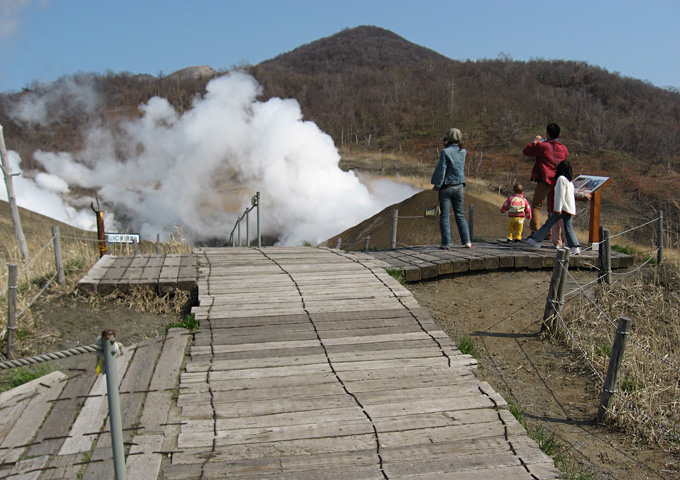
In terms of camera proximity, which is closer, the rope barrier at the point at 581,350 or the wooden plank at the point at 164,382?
the wooden plank at the point at 164,382

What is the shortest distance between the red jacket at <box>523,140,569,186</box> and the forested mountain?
1832cm

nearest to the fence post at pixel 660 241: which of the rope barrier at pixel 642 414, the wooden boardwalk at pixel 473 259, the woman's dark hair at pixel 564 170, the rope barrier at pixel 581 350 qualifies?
the wooden boardwalk at pixel 473 259

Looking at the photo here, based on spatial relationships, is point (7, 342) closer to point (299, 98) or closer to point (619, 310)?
point (619, 310)

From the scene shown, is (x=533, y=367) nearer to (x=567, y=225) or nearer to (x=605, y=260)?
(x=605, y=260)

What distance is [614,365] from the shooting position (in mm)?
4516

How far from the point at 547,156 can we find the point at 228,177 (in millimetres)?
24560

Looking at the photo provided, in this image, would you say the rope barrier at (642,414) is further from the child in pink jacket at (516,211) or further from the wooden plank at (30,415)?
the child in pink jacket at (516,211)

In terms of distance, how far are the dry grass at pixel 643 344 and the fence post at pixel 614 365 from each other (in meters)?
0.07

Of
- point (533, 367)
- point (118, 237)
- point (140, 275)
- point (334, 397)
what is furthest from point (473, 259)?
point (118, 237)

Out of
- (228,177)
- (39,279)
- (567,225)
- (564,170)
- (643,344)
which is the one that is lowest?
(228,177)

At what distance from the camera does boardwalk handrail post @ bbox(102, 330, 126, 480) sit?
8.59 feet

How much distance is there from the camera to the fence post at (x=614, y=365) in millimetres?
4441

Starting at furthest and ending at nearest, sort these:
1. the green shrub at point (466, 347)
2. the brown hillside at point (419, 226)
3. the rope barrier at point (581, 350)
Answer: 1. the brown hillside at point (419, 226)
2. the green shrub at point (466, 347)
3. the rope barrier at point (581, 350)

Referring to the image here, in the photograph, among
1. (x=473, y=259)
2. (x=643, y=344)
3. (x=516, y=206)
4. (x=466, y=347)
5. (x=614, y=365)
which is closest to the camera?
(x=614, y=365)
